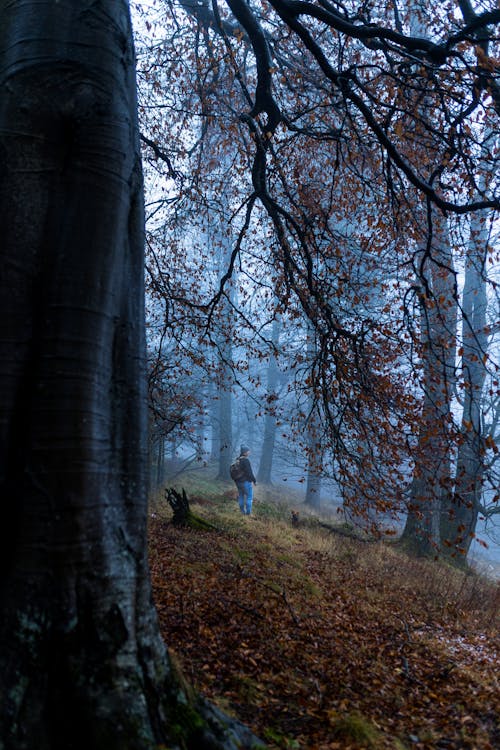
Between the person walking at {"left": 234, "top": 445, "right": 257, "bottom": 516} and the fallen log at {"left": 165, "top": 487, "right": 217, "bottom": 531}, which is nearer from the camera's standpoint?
the fallen log at {"left": 165, "top": 487, "right": 217, "bottom": 531}

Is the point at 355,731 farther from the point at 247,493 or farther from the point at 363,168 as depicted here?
Result: the point at 247,493

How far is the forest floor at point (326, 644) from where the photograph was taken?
3.00 meters

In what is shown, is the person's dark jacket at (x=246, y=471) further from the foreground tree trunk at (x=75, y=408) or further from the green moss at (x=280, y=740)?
the foreground tree trunk at (x=75, y=408)

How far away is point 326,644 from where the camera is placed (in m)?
4.28

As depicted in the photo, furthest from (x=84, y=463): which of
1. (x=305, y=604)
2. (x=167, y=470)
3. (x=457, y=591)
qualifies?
(x=167, y=470)

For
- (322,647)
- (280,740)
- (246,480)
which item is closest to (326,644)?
(322,647)

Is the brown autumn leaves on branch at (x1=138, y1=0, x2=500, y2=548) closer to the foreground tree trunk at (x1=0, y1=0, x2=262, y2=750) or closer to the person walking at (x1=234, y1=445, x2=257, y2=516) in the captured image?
the foreground tree trunk at (x1=0, y1=0, x2=262, y2=750)

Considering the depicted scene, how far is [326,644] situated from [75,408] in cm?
328

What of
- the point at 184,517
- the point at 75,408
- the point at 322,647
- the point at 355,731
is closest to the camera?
the point at 75,408

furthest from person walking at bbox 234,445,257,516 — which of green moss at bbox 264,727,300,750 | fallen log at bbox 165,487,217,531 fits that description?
green moss at bbox 264,727,300,750

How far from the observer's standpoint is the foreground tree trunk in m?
2.03

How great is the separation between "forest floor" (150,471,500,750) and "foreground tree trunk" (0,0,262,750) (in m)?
0.93

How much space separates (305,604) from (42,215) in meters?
4.70

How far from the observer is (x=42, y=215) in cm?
247
